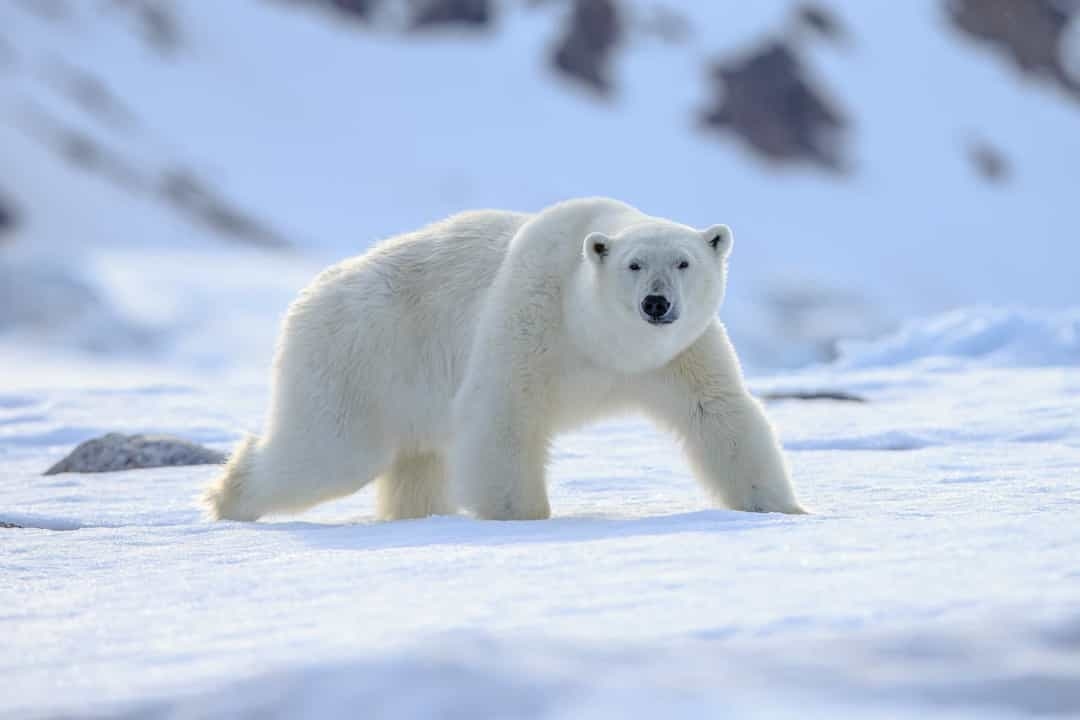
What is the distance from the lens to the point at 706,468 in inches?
151

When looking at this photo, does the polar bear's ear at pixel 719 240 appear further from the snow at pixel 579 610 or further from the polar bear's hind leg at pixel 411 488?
the polar bear's hind leg at pixel 411 488

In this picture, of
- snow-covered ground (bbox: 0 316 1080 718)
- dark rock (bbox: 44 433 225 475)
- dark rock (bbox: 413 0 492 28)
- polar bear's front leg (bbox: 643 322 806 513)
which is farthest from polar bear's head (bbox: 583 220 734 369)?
dark rock (bbox: 413 0 492 28)

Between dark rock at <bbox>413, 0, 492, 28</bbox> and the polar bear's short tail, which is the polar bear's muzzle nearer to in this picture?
the polar bear's short tail

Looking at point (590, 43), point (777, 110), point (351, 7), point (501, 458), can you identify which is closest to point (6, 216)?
point (351, 7)

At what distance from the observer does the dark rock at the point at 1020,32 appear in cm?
3753

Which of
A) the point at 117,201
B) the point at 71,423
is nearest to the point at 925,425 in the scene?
the point at 71,423

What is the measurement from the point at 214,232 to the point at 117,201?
5.37ft

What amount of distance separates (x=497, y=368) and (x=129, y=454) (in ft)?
7.27

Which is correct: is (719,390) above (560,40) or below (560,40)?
below

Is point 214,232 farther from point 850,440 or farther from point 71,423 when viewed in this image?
point 850,440

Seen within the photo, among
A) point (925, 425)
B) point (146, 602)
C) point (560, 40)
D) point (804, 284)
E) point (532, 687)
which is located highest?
point (560, 40)

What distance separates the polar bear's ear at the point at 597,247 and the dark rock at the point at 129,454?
246cm

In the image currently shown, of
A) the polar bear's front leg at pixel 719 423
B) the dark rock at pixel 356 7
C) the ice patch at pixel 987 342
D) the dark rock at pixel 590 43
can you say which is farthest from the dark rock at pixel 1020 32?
the polar bear's front leg at pixel 719 423

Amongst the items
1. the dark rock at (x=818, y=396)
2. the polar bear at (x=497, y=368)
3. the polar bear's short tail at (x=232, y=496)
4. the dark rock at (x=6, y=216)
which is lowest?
the polar bear's short tail at (x=232, y=496)
